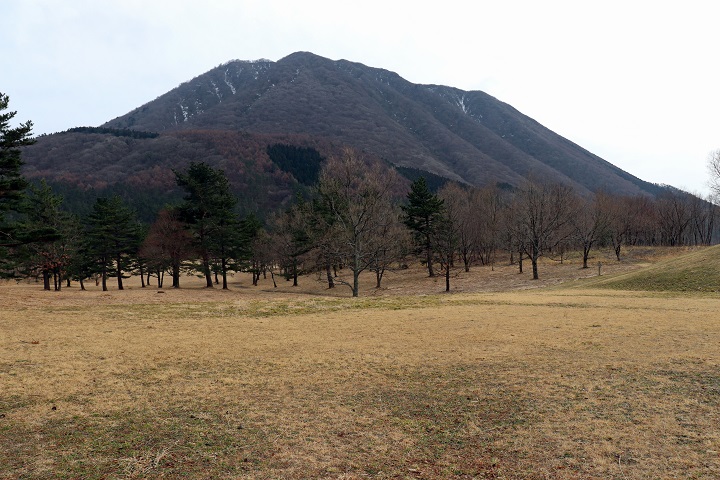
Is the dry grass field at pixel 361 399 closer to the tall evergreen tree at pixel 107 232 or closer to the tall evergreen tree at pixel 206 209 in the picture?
the tall evergreen tree at pixel 206 209

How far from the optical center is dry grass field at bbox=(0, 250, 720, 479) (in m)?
6.53

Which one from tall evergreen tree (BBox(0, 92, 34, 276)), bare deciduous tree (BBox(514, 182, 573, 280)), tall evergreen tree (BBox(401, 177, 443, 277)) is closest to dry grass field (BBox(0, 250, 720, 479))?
tall evergreen tree (BBox(0, 92, 34, 276))

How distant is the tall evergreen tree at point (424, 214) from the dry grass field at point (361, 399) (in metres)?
42.5

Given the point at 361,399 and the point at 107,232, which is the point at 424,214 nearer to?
the point at 107,232

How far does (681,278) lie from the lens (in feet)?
118

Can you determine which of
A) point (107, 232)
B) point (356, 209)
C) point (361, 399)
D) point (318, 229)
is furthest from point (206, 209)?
point (361, 399)

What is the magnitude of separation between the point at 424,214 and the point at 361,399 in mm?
52975

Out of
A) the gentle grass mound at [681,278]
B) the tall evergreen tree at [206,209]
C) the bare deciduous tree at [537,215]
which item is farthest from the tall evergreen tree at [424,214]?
the tall evergreen tree at [206,209]

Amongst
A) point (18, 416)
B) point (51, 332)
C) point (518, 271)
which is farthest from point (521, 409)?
point (518, 271)

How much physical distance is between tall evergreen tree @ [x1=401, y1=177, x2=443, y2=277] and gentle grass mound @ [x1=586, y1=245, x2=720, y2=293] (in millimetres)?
25568

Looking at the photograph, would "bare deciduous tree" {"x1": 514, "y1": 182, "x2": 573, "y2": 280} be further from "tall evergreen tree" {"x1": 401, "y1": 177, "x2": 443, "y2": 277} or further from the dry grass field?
the dry grass field

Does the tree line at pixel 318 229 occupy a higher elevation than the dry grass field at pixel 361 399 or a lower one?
higher

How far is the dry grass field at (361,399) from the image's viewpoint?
653 centimetres

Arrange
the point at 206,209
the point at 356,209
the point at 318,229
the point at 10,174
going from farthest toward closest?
the point at 318,229, the point at 206,209, the point at 356,209, the point at 10,174
